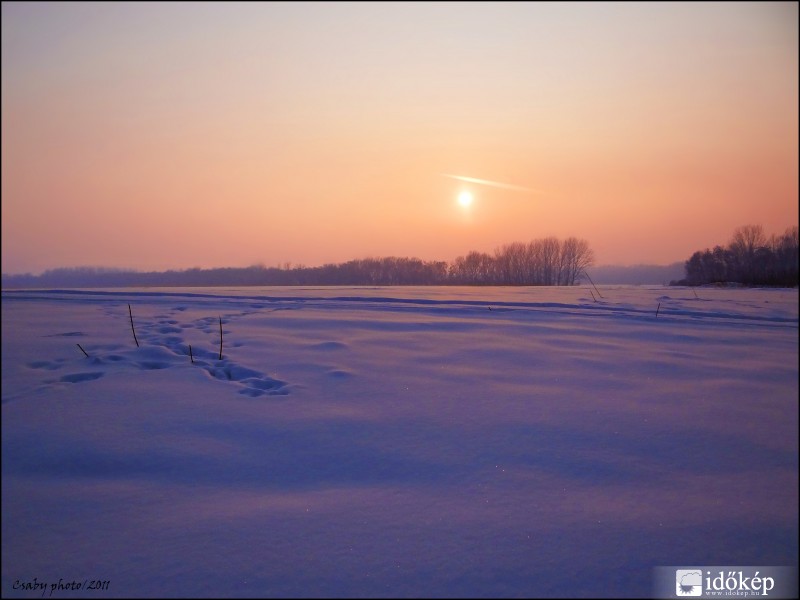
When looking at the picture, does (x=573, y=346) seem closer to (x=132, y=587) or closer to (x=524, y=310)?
(x=524, y=310)

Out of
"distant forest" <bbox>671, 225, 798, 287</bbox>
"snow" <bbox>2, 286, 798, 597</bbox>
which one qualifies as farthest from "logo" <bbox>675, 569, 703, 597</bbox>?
"distant forest" <bbox>671, 225, 798, 287</bbox>

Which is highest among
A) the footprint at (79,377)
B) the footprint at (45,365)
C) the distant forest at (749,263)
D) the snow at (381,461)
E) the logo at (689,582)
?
the distant forest at (749,263)

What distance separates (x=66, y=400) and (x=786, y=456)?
4146mm

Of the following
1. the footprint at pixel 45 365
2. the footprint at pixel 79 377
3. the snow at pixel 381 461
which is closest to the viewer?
the snow at pixel 381 461

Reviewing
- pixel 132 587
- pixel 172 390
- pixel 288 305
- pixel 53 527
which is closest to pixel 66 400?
pixel 172 390

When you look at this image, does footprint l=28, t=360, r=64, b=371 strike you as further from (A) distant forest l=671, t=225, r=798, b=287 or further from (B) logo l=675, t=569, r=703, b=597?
(A) distant forest l=671, t=225, r=798, b=287

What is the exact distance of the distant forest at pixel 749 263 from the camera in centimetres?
351

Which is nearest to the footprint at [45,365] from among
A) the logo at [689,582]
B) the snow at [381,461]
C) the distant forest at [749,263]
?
the snow at [381,461]

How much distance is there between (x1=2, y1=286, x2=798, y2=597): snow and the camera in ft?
5.91

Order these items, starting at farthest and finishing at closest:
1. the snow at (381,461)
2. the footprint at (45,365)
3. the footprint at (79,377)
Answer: the footprint at (79,377) → the footprint at (45,365) → the snow at (381,461)

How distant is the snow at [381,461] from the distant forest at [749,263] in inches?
15.5

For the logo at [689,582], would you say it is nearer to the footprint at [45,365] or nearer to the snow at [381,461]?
the snow at [381,461]

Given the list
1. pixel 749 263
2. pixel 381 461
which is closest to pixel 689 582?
pixel 381 461

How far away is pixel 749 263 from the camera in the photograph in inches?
168
